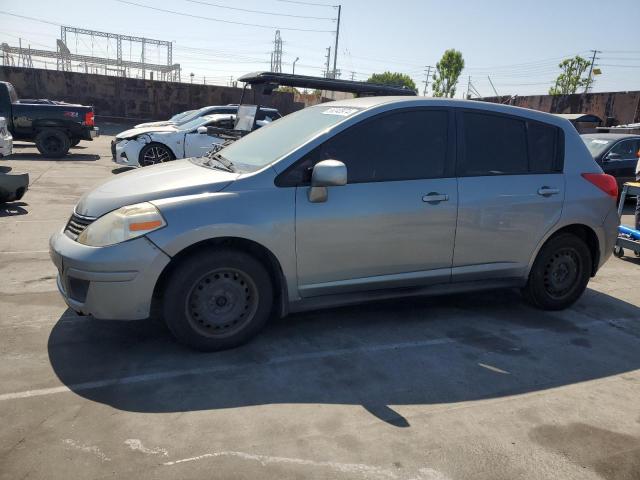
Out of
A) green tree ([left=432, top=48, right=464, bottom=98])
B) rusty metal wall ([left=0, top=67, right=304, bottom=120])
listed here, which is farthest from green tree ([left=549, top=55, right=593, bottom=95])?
rusty metal wall ([left=0, top=67, right=304, bottom=120])

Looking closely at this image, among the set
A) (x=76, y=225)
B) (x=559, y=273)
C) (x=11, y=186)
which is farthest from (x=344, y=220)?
(x=11, y=186)

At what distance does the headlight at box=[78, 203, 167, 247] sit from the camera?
11.2ft

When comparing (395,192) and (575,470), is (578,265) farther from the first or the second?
(575,470)

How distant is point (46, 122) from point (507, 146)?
14.1m

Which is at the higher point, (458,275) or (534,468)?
(458,275)

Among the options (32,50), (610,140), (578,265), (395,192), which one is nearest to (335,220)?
(395,192)

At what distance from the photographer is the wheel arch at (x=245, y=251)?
356 centimetres

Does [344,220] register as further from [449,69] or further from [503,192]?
[449,69]

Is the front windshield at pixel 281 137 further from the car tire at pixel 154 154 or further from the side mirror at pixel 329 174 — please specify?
the car tire at pixel 154 154

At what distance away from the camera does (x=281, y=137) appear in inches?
168

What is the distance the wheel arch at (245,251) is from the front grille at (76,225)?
0.65m

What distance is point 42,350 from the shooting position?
365 centimetres

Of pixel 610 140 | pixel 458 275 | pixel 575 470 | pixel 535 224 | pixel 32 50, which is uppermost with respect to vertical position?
pixel 32 50

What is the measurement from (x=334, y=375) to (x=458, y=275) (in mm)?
1530
